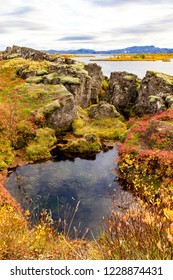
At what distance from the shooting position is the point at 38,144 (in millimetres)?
32688

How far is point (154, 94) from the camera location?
47.8 meters

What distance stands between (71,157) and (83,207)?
10.5m

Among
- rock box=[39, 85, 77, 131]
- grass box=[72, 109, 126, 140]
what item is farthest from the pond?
rock box=[39, 85, 77, 131]

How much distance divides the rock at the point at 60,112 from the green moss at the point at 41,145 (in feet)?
7.74

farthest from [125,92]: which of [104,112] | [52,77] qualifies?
[52,77]

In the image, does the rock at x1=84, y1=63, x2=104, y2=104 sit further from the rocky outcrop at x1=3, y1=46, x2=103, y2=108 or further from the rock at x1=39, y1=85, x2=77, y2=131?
the rock at x1=39, y1=85, x2=77, y2=131

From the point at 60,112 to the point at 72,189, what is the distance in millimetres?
17449

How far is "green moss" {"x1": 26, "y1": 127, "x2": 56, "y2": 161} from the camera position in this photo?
101 feet

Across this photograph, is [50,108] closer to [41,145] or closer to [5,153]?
[41,145]

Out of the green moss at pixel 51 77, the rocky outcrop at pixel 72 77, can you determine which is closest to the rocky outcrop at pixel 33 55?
the rocky outcrop at pixel 72 77

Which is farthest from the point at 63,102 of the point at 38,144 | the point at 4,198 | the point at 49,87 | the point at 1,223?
the point at 1,223

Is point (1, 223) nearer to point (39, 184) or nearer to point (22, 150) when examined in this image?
point (39, 184)

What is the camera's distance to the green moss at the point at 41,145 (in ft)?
101

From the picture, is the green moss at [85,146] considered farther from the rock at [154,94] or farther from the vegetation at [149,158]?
the rock at [154,94]
